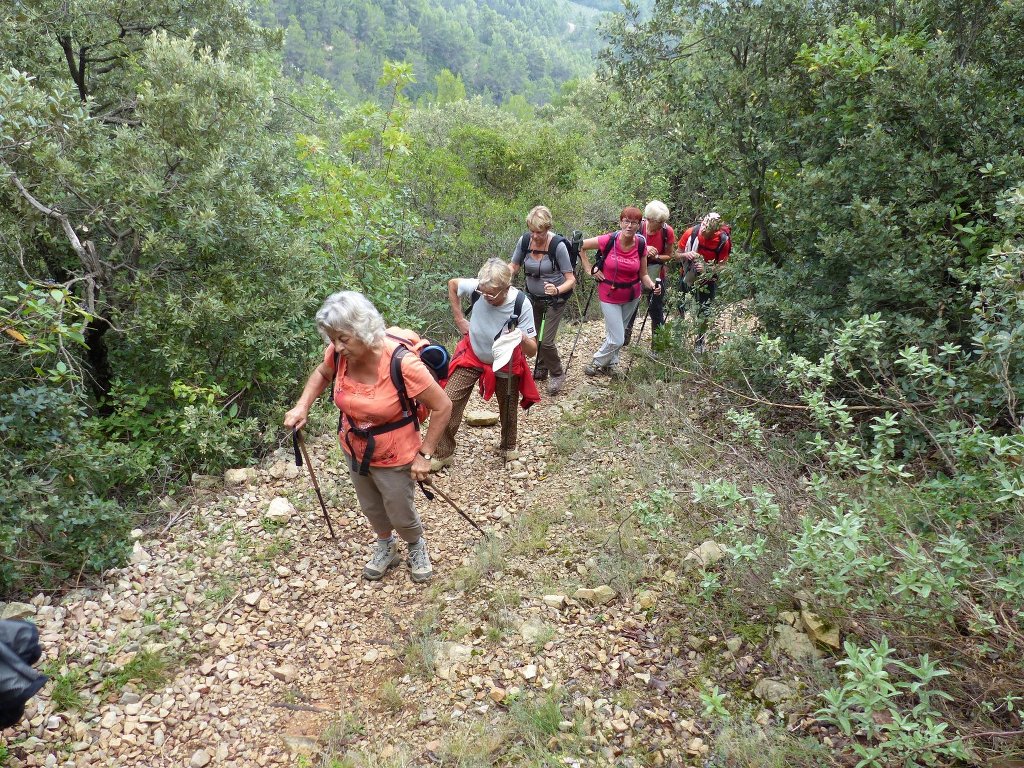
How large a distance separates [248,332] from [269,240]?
1.01 meters

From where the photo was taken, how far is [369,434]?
3.72 m

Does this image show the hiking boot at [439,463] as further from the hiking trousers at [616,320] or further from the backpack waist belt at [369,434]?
the hiking trousers at [616,320]

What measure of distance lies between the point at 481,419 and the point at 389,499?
2.70m

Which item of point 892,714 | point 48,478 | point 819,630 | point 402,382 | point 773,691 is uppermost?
point 402,382

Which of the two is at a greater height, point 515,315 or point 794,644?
point 515,315

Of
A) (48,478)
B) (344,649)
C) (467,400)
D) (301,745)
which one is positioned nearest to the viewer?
(301,745)

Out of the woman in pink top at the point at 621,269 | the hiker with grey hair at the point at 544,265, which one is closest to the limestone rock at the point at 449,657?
the hiker with grey hair at the point at 544,265

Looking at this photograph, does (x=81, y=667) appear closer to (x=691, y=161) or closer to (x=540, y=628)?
(x=540, y=628)

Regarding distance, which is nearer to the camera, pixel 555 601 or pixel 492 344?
pixel 555 601

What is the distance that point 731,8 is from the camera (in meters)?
5.75

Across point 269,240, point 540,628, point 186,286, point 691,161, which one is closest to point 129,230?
point 186,286

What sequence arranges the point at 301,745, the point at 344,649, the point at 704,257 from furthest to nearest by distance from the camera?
the point at 704,257
the point at 344,649
the point at 301,745

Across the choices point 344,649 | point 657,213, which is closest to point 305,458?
point 344,649

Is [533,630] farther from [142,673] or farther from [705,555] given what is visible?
[142,673]
